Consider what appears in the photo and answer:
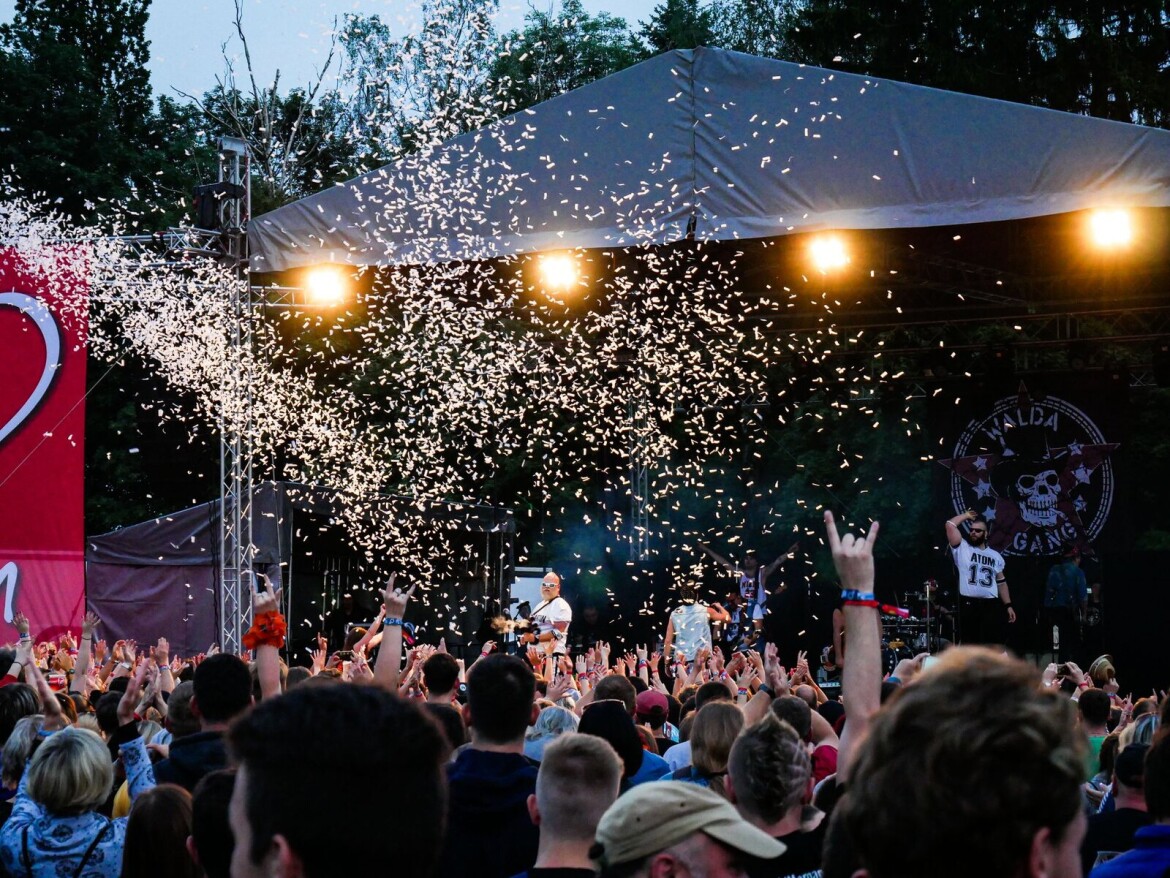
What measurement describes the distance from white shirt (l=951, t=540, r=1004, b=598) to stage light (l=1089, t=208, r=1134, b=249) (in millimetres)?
4080

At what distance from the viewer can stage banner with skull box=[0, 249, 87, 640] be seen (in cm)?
1248

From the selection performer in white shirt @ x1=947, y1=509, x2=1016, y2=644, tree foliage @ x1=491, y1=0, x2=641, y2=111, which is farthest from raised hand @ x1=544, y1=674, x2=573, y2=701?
tree foliage @ x1=491, y1=0, x2=641, y2=111

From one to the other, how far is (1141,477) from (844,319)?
10.0 m

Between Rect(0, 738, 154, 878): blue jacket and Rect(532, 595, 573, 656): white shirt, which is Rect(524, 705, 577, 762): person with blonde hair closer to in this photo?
Rect(0, 738, 154, 878): blue jacket

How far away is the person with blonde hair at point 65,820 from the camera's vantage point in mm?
3568

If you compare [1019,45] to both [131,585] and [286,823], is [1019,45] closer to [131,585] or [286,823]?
[131,585]

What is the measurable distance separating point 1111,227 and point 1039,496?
268 inches

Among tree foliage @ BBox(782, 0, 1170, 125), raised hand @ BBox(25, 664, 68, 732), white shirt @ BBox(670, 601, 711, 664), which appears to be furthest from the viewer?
tree foliage @ BBox(782, 0, 1170, 125)

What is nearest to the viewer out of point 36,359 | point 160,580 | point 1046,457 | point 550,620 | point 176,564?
point 36,359

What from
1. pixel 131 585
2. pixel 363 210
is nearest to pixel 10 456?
pixel 363 210

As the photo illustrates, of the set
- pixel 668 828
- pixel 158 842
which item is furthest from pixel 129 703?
pixel 668 828

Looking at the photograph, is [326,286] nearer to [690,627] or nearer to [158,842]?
[690,627]

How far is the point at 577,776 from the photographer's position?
3.01 m

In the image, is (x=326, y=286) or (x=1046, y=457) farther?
(x=1046, y=457)
